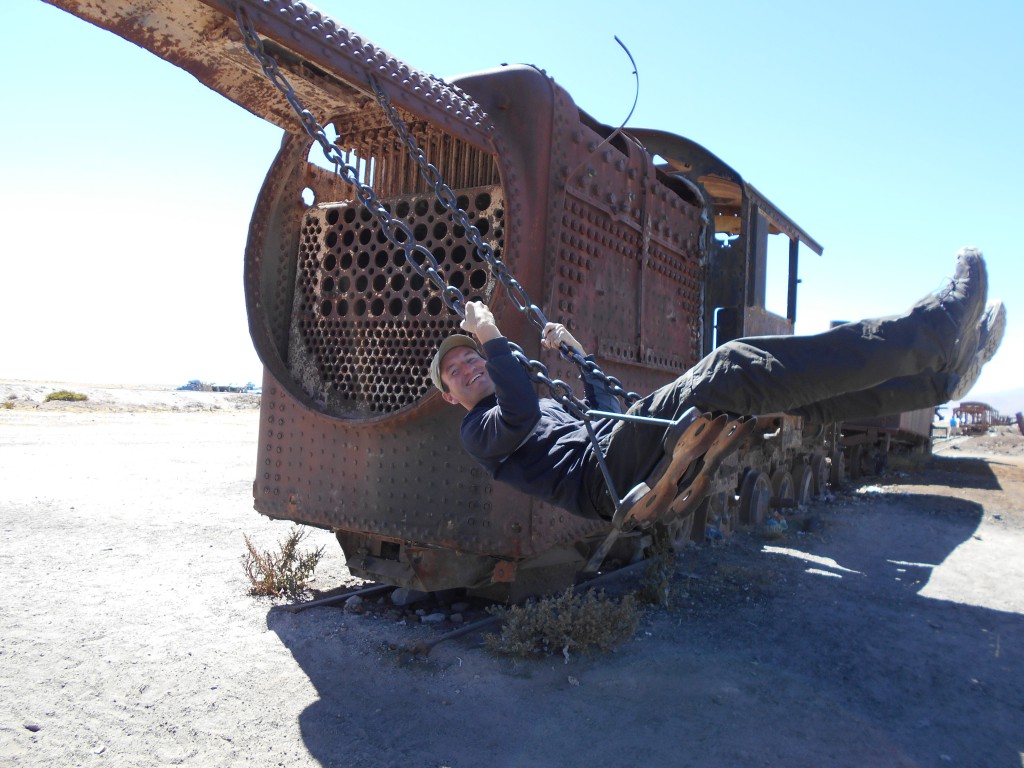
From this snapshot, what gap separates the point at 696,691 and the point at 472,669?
1.28 meters

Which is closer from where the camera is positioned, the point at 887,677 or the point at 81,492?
the point at 887,677

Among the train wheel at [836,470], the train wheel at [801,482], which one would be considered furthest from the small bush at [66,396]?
the train wheel at [801,482]

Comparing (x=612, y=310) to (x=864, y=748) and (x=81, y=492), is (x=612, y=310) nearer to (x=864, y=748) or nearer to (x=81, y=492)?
(x=864, y=748)

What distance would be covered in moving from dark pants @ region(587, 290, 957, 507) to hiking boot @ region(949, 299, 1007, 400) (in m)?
0.18

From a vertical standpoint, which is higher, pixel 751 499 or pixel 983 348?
pixel 983 348

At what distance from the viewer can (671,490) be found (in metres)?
3.34

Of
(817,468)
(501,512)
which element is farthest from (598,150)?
(817,468)

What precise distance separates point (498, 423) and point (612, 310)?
241cm

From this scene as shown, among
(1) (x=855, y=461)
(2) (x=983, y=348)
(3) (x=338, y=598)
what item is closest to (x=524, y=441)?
(2) (x=983, y=348)

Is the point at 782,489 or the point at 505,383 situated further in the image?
the point at 782,489

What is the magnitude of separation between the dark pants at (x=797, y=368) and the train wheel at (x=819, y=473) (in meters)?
9.85

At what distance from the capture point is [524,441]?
3.69 m

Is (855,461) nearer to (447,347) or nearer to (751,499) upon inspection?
(751,499)

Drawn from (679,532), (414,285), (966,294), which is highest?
(414,285)
